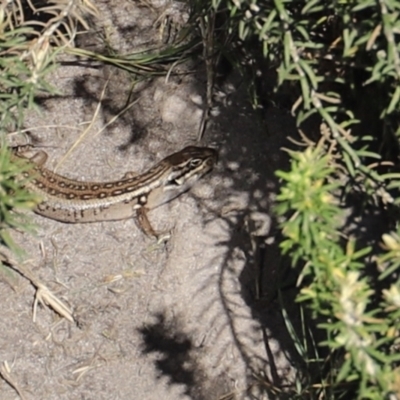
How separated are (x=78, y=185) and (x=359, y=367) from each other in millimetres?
2251

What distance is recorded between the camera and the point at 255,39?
381 centimetres

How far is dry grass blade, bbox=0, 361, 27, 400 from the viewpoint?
3.97 m

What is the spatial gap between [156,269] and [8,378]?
28.8 inches

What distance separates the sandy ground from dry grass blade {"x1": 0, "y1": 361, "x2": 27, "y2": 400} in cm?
2

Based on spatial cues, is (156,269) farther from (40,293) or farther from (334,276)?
(334,276)

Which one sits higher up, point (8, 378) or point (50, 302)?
point (50, 302)

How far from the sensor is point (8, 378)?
399cm

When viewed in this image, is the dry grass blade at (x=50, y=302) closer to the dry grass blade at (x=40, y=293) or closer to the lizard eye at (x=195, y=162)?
the dry grass blade at (x=40, y=293)

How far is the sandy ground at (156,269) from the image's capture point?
12.8 feet

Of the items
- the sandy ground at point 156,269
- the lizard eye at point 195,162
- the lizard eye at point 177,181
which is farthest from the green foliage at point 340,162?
the lizard eye at point 177,181

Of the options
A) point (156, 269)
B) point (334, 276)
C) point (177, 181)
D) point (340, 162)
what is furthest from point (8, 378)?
point (334, 276)

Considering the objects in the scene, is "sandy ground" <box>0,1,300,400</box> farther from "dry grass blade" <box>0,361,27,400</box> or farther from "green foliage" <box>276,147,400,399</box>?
"green foliage" <box>276,147,400,399</box>

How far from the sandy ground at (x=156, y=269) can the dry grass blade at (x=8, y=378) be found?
0.02 m

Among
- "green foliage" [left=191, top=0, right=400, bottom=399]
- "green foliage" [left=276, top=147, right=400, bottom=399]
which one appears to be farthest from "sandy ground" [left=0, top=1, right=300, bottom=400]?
"green foliage" [left=276, top=147, right=400, bottom=399]
